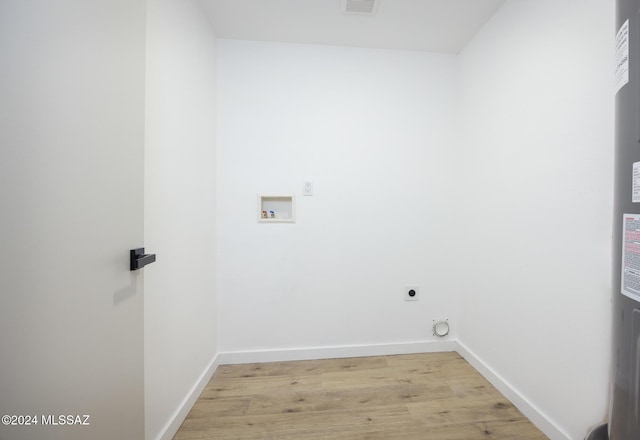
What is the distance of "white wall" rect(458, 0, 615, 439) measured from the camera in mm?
999

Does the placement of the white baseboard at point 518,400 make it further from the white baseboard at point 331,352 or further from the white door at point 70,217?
the white door at point 70,217

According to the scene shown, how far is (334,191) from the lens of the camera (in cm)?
186

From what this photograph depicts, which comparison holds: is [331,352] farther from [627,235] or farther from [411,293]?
[627,235]

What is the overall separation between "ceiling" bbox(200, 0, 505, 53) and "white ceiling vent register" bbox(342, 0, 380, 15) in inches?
1.2

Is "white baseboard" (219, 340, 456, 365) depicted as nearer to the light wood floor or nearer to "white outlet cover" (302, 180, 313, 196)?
the light wood floor

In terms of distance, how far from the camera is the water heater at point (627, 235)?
424 mm

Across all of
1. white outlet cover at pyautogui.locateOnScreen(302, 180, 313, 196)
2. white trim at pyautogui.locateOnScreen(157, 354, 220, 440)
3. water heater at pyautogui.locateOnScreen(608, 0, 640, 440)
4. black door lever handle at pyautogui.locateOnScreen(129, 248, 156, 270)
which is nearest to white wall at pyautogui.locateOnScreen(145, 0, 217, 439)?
white trim at pyautogui.locateOnScreen(157, 354, 220, 440)

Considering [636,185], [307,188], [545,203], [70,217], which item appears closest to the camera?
[636,185]

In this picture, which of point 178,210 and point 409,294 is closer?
point 178,210

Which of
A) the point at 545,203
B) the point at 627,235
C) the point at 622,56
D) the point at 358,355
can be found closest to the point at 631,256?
the point at 627,235

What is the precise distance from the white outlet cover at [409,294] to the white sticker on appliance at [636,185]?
63.1 inches

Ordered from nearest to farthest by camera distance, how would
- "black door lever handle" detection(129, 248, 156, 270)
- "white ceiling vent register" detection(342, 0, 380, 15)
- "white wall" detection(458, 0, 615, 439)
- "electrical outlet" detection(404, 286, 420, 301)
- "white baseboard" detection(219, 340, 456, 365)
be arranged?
"black door lever handle" detection(129, 248, 156, 270) < "white wall" detection(458, 0, 615, 439) < "white ceiling vent register" detection(342, 0, 380, 15) < "white baseboard" detection(219, 340, 456, 365) < "electrical outlet" detection(404, 286, 420, 301)

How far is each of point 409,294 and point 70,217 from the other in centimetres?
201

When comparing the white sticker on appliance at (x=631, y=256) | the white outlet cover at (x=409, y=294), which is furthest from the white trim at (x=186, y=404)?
the white sticker on appliance at (x=631, y=256)
